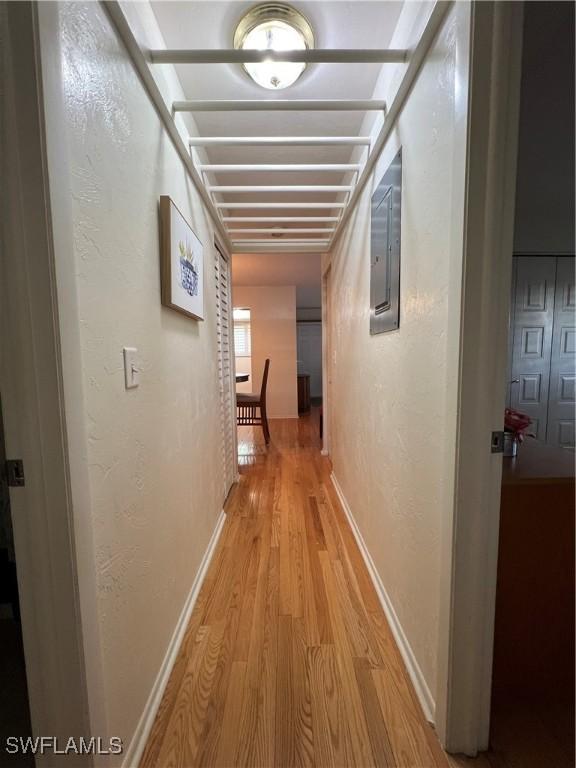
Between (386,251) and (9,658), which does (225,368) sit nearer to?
(386,251)

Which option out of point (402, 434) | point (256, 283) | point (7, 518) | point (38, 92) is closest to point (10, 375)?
point (38, 92)

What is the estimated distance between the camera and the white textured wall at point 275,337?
534 cm

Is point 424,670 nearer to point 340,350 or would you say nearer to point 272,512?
point 272,512

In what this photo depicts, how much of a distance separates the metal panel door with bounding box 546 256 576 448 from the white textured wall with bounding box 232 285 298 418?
351 cm

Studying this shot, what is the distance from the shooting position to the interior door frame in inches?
28.2

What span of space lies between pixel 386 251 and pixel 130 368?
1107 millimetres

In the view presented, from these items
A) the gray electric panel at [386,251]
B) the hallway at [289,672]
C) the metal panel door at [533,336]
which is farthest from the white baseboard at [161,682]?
the metal panel door at [533,336]

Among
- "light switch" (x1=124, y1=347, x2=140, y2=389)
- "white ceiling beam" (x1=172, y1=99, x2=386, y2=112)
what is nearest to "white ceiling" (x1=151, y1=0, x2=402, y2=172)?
"white ceiling beam" (x1=172, y1=99, x2=386, y2=112)

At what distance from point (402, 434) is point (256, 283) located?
4493 millimetres

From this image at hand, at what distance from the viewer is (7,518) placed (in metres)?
1.16

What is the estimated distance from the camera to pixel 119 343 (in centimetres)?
83

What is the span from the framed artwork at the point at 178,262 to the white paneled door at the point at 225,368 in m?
0.74

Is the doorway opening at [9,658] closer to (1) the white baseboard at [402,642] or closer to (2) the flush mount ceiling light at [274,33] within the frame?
(1) the white baseboard at [402,642]

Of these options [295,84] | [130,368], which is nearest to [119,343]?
[130,368]
